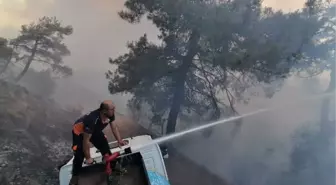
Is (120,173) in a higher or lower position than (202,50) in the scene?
lower

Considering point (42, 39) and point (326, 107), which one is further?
point (326, 107)

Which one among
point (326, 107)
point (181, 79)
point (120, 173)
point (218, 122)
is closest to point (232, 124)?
point (218, 122)

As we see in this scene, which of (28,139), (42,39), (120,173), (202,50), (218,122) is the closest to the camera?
(120,173)

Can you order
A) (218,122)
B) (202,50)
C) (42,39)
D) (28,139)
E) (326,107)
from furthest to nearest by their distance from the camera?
1. (326,107)
2. (42,39)
3. (218,122)
4. (202,50)
5. (28,139)

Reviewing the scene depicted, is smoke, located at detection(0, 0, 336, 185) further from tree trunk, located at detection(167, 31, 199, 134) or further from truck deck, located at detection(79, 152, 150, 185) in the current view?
truck deck, located at detection(79, 152, 150, 185)

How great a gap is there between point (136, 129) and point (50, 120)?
14.7 feet

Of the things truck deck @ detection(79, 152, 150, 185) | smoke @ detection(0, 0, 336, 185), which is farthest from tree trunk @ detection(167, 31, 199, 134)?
truck deck @ detection(79, 152, 150, 185)

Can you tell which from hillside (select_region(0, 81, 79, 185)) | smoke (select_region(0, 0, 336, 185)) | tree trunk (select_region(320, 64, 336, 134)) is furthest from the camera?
tree trunk (select_region(320, 64, 336, 134))

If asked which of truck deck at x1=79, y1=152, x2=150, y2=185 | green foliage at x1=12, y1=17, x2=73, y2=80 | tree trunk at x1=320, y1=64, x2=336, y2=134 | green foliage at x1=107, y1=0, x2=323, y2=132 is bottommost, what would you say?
truck deck at x1=79, y1=152, x2=150, y2=185

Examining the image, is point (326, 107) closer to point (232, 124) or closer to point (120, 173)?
point (232, 124)

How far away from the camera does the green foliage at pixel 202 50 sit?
519 inches

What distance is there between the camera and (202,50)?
14117mm

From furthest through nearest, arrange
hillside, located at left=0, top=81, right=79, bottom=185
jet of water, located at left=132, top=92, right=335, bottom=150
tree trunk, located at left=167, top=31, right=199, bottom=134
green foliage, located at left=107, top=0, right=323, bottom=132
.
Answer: jet of water, located at left=132, top=92, right=335, bottom=150 < tree trunk, located at left=167, top=31, right=199, bottom=134 < green foliage, located at left=107, top=0, right=323, bottom=132 < hillside, located at left=0, top=81, right=79, bottom=185

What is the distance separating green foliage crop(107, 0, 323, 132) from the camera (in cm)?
1319
